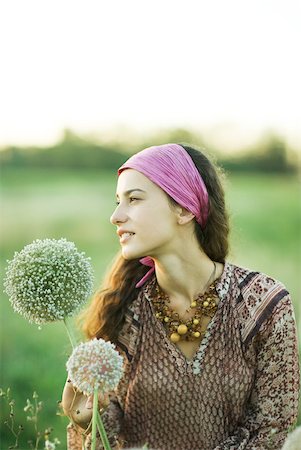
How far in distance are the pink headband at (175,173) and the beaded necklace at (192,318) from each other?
26cm

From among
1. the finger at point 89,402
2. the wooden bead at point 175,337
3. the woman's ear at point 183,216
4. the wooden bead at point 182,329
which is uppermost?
the woman's ear at point 183,216

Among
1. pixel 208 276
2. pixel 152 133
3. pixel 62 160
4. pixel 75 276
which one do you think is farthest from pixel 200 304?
pixel 62 160

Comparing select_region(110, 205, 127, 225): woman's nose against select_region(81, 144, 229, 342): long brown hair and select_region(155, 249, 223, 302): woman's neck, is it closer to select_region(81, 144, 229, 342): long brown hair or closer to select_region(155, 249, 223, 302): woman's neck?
select_region(155, 249, 223, 302): woman's neck

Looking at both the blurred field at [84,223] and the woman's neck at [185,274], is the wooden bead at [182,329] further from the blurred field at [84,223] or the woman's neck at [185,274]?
the blurred field at [84,223]

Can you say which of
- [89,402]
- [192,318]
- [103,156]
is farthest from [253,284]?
[103,156]

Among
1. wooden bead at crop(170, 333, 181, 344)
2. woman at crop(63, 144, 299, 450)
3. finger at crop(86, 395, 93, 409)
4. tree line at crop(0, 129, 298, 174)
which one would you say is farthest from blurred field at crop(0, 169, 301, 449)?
finger at crop(86, 395, 93, 409)

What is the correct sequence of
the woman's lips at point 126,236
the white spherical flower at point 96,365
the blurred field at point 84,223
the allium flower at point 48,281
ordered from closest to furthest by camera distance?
the white spherical flower at point 96,365, the allium flower at point 48,281, the woman's lips at point 126,236, the blurred field at point 84,223

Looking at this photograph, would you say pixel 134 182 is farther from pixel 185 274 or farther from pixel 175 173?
pixel 185 274

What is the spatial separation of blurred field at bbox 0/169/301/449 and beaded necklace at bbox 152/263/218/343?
317cm

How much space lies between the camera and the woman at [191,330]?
8.29 feet

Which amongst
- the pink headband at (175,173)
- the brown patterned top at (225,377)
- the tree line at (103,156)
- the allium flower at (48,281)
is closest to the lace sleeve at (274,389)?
the brown patterned top at (225,377)

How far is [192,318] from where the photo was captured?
2.62 meters

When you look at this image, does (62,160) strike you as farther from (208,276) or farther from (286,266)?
(208,276)

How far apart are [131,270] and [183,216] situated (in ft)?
1.19
